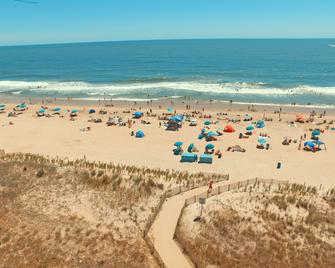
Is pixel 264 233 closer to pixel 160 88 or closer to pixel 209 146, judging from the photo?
pixel 209 146

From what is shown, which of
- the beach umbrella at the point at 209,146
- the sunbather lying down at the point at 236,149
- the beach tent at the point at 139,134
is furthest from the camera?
the beach tent at the point at 139,134

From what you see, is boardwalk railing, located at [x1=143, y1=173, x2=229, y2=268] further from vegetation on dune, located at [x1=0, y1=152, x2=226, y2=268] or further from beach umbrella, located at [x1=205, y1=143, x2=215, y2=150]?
beach umbrella, located at [x1=205, y1=143, x2=215, y2=150]

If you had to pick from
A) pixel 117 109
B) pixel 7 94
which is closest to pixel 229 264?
pixel 117 109

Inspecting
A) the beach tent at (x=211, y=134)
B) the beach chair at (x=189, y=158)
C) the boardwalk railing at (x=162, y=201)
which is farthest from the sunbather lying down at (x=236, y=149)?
the boardwalk railing at (x=162, y=201)

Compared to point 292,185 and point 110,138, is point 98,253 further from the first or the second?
point 110,138

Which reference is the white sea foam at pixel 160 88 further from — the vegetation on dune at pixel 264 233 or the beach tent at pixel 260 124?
the vegetation on dune at pixel 264 233

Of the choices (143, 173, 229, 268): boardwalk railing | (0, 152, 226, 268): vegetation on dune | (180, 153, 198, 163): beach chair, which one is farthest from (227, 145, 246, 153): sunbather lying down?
(0, 152, 226, 268): vegetation on dune

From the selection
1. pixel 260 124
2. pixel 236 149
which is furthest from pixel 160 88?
pixel 236 149
